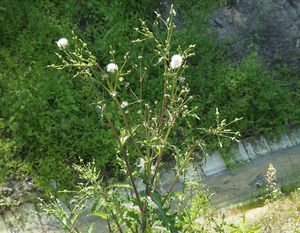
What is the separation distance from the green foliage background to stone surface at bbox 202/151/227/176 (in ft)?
0.61

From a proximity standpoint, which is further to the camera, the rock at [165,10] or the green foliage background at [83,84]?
the rock at [165,10]

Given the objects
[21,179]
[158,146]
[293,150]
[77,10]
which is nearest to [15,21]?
[77,10]

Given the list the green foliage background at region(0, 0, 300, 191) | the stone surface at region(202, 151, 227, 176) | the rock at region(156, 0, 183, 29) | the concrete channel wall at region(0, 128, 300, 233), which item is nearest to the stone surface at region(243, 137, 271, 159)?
the concrete channel wall at region(0, 128, 300, 233)

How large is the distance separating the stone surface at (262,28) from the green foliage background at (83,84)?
19 cm

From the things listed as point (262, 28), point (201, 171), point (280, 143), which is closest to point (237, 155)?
point (201, 171)

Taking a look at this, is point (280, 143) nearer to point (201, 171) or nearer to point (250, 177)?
point (250, 177)

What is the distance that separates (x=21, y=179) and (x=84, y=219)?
0.94m

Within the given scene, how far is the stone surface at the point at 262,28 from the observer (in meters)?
7.33

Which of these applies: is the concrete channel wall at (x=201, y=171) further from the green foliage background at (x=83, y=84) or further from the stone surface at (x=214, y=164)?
the green foliage background at (x=83, y=84)

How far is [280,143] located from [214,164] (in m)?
0.99

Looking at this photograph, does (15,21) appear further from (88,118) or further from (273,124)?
(273,124)

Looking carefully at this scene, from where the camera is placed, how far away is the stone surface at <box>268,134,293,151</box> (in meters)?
6.65

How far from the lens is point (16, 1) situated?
23.4 ft

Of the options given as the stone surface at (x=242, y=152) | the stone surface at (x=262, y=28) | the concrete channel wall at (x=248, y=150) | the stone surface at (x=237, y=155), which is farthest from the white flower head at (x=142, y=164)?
the stone surface at (x=262, y=28)
